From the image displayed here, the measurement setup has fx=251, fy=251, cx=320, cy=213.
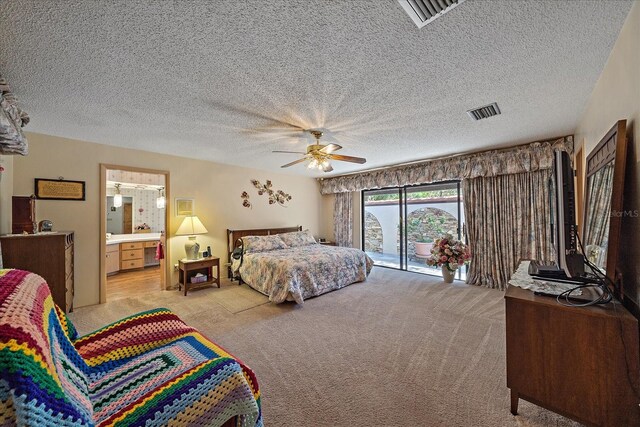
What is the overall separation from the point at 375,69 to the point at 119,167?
3.97m

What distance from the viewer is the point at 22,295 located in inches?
34.5

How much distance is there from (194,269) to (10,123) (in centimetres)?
283

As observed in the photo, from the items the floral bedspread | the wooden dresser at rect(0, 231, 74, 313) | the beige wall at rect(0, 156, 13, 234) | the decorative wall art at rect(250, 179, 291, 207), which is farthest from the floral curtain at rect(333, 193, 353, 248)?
the beige wall at rect(0, 156, 13, 234)

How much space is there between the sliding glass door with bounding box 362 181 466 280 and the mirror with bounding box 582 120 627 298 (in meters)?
2.69

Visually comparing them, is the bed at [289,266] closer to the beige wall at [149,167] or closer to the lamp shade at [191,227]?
the beige wall at [149,167]

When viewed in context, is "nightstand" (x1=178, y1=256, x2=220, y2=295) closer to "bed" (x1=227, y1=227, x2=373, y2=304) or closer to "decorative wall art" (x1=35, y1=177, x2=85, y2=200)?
"bed" (x1=227, y1=227, x2=373, y2=304)

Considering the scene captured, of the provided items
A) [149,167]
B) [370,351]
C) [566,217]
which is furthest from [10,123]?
[566,217]

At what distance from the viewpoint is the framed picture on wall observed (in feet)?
14.4

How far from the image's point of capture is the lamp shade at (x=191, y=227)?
419 cm

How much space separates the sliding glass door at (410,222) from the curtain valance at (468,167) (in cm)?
38

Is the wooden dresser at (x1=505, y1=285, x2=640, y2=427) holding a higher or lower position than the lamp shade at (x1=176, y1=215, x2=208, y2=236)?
lower

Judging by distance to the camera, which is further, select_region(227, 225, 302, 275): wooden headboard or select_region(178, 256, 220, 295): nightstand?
select_region(227, 225, 302, 275): wooden headboard

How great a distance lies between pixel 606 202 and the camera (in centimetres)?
166

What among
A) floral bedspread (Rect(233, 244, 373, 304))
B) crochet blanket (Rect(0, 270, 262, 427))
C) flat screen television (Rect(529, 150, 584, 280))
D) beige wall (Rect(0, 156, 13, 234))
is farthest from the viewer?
floral bedspread (Rect(233, 244, 373, 304))
